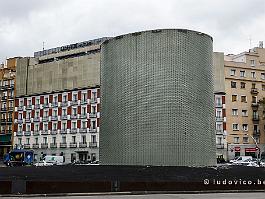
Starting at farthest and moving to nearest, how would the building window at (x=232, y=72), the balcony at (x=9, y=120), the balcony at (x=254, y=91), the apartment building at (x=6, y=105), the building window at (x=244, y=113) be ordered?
the apartment building at (x=6, y=105)
the balcony at (x=9, y=120)
the balcony at (x=254, y=91)
the building window at (x=232, y=72)
the building window at (x=244, y=113)

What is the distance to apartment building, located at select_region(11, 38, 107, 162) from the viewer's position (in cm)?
8638

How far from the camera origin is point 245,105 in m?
84.2

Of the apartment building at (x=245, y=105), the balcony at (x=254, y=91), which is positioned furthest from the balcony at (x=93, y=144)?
the balcony at (x=254, y=91)

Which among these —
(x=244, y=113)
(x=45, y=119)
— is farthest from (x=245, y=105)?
(x=45, y=119)

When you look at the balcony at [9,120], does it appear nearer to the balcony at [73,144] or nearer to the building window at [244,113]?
the balcony at [73,144]

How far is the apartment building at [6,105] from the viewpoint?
98438 millimetres

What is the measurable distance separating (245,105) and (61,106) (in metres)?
37.0

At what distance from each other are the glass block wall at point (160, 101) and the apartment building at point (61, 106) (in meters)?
61.5

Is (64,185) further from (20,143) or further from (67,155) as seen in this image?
(20,143)

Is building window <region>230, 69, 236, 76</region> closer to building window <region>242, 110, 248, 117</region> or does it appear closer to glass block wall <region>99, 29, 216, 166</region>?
building window <region>242, 110, 248, 117</region>

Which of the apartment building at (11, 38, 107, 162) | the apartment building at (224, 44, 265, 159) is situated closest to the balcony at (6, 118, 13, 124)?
the apartment building at (11, 38, 107, 162)

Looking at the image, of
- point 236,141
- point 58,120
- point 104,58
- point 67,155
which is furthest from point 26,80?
point 104,58

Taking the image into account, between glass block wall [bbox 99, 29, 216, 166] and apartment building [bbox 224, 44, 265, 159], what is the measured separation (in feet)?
202

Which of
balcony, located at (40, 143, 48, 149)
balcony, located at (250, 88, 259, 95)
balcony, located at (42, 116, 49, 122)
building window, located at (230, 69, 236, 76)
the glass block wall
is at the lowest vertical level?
balcony, located at (40, 143, 48, 149)
